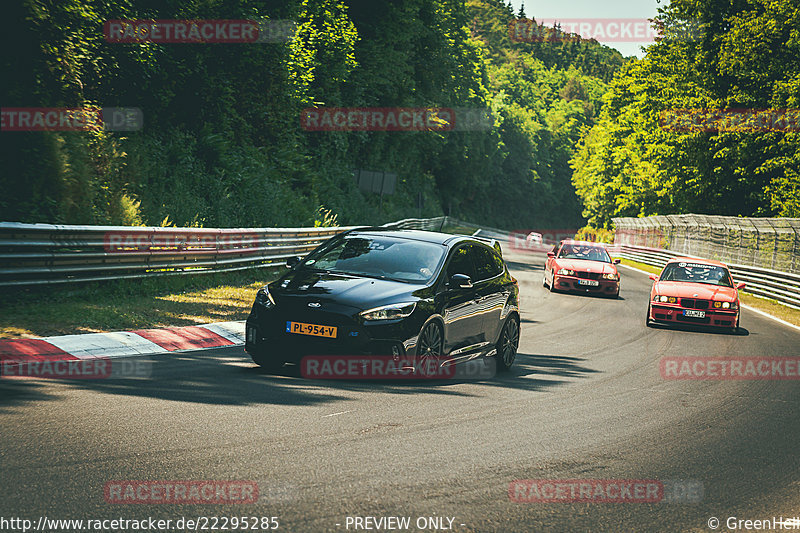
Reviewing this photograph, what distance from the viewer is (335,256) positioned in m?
10.4

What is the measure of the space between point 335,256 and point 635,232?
170 ft

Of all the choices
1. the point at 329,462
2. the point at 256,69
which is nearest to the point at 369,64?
the point at 256,69

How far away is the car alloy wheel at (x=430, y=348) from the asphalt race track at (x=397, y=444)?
9.0 inches

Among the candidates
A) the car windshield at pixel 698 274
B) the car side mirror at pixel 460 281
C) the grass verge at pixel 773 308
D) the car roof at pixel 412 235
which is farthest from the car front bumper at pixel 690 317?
the car side mirror at pixel 460 281

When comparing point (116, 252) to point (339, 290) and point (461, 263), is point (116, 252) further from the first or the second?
point (461, 263)

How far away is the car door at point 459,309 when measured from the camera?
32.1ft

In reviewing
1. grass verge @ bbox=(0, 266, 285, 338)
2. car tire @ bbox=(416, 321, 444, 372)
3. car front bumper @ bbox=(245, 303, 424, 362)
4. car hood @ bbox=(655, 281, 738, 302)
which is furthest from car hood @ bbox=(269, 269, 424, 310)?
car hood @ bbox=(655, 281, 738, 302)

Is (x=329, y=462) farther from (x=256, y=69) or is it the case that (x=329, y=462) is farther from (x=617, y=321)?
(x=256, y=69)

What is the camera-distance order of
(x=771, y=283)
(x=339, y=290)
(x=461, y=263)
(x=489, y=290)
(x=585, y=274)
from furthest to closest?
1. (x=771, y=283)
2. (x=585, y=274)
3. (x=489, y=290)
4. (x=461, y=263)
5. (x=339, y=290)

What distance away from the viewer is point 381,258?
1016cm

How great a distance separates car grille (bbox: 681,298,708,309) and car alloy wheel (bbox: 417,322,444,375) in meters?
10.1

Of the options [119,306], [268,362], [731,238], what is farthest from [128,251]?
[731,238]

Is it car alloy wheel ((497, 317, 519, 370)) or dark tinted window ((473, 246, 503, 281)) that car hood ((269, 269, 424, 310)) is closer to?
dark tinted window ((473, 246, 503, 281))

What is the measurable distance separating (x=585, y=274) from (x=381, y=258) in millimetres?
15927
